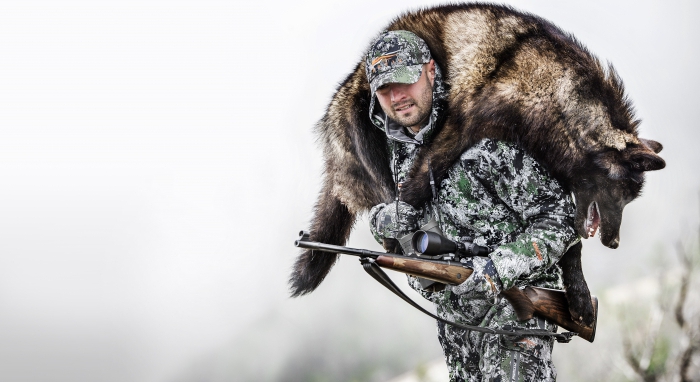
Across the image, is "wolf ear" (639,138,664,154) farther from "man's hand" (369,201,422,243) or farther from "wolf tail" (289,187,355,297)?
"wolf tail" (289,187,355,297)

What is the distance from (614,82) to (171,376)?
455 cm

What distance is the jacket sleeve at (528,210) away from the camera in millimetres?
2521

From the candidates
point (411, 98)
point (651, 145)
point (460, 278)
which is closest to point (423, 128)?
point (411, 98)

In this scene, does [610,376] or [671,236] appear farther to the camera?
[671,236]

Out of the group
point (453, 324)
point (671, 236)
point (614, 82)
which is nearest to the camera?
point (614, 82)

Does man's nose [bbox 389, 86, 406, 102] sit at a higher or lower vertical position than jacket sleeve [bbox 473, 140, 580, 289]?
higher

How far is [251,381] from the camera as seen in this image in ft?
21.2

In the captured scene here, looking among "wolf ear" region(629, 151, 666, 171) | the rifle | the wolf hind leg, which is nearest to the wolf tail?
the rifle

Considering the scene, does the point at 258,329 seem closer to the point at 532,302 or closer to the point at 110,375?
the point at 110,375

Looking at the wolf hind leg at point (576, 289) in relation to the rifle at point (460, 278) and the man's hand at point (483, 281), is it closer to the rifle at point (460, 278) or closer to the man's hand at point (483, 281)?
the rifle at point (460, 278)

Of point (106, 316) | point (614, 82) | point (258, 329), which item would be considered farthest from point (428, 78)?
point (258, 329)

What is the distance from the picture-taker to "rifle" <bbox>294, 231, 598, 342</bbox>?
253 cm

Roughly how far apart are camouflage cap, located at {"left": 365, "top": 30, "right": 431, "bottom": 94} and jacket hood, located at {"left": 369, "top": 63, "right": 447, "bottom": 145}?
9 cm

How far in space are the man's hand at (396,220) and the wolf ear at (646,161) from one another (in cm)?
82
